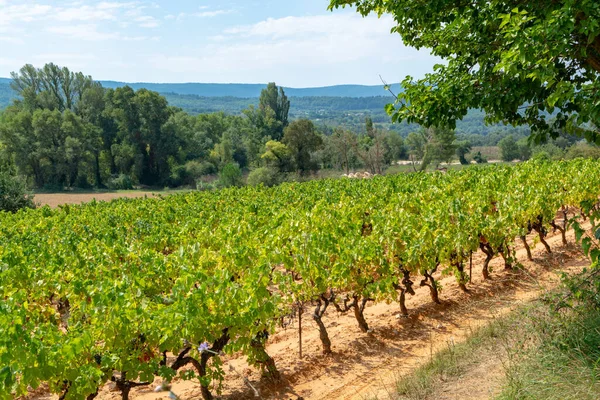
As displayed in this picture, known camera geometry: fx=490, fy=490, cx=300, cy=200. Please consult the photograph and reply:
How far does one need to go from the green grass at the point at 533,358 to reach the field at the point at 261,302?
41cm

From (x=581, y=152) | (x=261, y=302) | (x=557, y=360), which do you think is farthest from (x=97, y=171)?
(x=557, y=360)

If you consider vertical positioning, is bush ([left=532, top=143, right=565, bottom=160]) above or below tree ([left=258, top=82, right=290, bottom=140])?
below

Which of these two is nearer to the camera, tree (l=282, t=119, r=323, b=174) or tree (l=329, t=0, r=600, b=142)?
tree (l=329, t=0, r=600, b=142)

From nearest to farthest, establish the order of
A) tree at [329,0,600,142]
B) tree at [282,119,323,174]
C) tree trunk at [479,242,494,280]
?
tree at [329,0,600,142] < tree trunk at [479,242,494,280] < tree at [282,119,323,174]

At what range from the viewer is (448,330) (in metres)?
8.63

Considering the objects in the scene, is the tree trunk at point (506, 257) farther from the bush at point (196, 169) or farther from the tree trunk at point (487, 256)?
the bush at point (196, 169)

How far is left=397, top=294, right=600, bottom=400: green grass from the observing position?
15.3 feet

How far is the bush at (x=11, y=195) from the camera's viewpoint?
31.1m

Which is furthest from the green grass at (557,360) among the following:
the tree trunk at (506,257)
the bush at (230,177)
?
the bush at (230,177)

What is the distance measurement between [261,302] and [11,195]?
3126cm

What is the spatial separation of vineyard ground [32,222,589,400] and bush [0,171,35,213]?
2788 cm

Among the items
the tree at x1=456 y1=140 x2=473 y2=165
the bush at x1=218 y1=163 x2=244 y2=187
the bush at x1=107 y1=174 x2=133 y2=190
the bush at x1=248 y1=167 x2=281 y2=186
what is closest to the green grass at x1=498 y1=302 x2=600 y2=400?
the bush at x1=218 y1=163 x2=244 y2=187

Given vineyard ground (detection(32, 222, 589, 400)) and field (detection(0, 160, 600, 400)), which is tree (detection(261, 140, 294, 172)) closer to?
field (detection(0, 160, 600, 400))

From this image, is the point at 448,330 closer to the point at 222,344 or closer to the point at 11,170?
the point at 222,344
